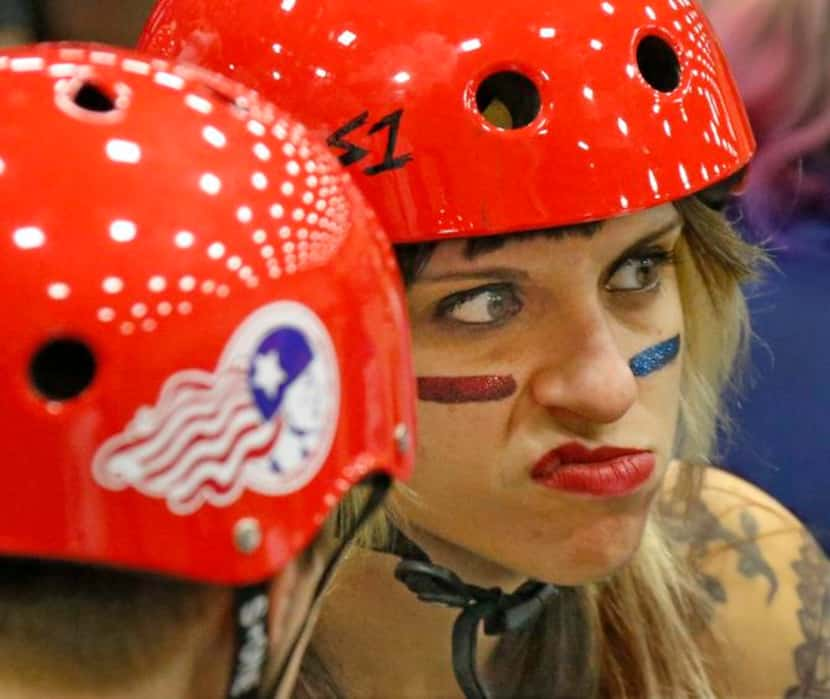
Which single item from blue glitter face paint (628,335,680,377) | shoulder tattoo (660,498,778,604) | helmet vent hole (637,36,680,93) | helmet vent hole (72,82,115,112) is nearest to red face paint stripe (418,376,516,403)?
blue glitter face paint (628,335,680,377)

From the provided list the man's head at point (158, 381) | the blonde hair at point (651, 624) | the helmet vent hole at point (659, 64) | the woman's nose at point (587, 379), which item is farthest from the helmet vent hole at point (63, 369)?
the blonde hair at point (651, 624)

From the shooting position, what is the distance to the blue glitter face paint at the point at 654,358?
1.05 m

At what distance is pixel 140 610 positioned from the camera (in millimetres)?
666

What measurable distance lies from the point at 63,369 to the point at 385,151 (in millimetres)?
337

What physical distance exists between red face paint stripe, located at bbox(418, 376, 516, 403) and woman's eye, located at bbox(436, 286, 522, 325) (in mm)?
44

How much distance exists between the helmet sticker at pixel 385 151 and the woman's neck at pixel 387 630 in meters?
0.38

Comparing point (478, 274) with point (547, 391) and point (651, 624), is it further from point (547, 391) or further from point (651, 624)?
point (651, 624)

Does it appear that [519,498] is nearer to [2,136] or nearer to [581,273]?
[581,273]

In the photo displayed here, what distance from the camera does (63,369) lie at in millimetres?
647

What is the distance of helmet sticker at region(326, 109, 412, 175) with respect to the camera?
91cm

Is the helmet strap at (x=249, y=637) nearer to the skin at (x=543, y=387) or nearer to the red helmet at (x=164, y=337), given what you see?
the red helmet at (x=164, y=337)

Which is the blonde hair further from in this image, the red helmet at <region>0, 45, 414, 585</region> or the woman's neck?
the red helmet at <region>0, 45, 414, 585</region>

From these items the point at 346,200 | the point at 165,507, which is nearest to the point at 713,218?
the point at 346,200

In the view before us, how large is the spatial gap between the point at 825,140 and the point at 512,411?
47.6 inches
